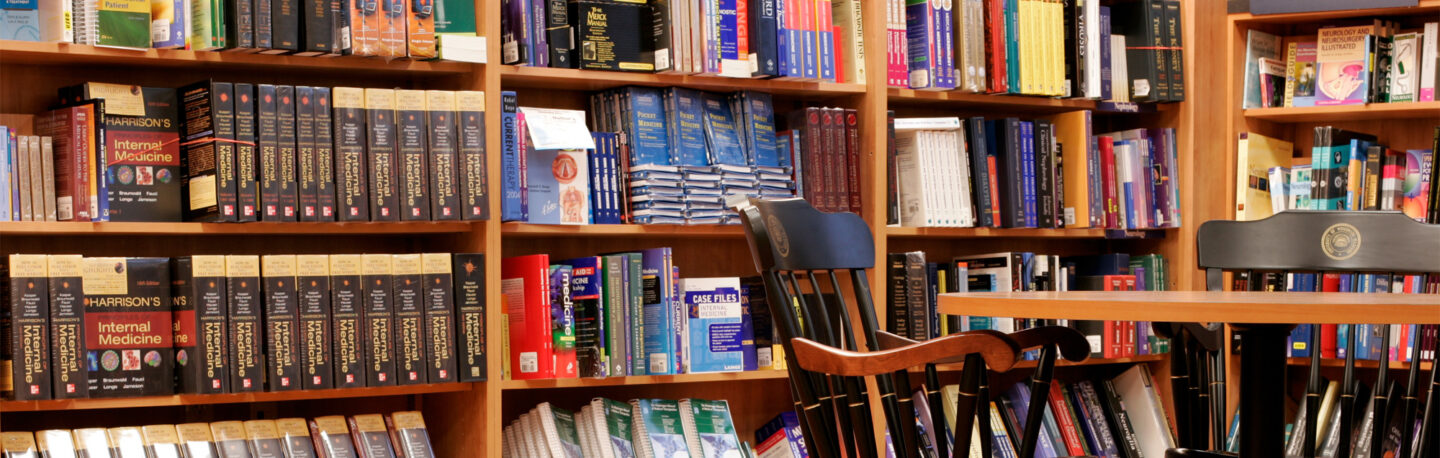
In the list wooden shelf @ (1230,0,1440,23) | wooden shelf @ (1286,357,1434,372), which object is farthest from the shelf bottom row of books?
wooden shelf @ (1230,0,1440,23)

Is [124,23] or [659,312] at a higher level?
[124,23]

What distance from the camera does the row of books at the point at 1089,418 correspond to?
3.49 m

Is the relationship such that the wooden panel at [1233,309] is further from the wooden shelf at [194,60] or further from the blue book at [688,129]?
the wooden shelf at [194,60]

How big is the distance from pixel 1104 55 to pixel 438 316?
70.3 inches

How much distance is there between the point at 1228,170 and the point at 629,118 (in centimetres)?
160

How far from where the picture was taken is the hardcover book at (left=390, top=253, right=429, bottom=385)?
2.66 meters

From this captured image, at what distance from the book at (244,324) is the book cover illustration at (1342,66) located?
101 inches

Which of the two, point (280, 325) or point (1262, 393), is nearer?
point (1262, 393)

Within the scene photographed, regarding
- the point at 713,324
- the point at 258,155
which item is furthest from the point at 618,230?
the point at 258,155

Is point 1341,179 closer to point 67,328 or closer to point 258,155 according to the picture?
point 258,155

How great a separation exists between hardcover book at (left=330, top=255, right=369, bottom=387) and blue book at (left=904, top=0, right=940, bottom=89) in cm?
135

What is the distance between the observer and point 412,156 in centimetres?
267

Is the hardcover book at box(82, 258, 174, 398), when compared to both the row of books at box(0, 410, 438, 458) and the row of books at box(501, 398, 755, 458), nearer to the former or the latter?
the row of books at box(0, 410, 438, 458)

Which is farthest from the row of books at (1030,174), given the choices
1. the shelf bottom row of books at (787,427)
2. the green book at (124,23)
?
the green book at (124,23)
